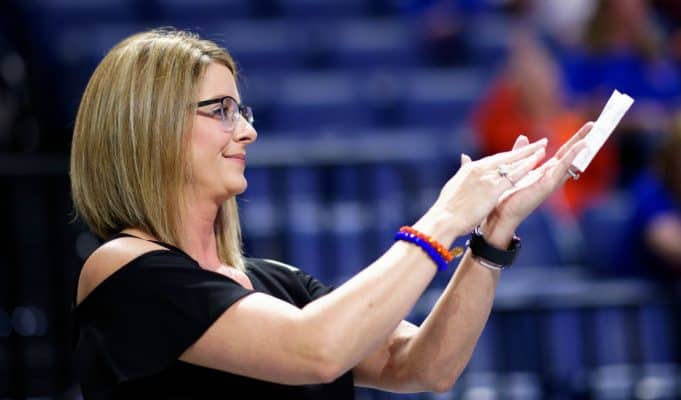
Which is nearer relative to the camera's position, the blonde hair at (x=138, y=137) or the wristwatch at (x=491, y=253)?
the blonde hair at (x=138, y=137)

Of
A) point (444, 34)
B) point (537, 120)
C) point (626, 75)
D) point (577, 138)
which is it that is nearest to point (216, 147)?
point (577, 138)

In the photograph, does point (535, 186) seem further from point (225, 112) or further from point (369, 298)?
point (225, 112)

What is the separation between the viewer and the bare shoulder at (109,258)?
1904mm

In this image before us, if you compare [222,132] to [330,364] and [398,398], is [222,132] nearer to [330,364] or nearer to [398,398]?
[330,364]

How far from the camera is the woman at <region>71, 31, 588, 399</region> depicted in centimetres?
179

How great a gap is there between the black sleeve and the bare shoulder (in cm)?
2

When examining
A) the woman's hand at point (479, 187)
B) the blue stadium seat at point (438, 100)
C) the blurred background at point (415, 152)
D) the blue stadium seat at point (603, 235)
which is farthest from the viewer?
the blue stadium seat at point (438, 100)

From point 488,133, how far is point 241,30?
1.61m

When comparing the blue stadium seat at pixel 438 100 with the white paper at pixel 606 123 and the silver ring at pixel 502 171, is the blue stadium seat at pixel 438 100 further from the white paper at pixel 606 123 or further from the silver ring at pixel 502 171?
the silver ring at pixel 502 171

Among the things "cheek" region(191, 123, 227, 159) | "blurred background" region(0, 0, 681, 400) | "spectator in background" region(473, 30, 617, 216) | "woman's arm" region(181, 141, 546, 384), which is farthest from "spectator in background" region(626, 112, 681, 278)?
"cheek" region(191, 123, 227, 159)

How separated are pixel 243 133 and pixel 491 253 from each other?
20.4 inches

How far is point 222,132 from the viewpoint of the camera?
6.59ft

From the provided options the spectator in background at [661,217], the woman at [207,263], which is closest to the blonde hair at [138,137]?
the woman at [207,263]

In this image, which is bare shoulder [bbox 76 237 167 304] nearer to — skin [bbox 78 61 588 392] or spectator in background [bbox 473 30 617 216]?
skin [bbox 78 61 588 392]
